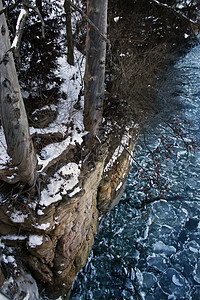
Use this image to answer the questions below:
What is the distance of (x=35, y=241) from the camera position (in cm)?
379

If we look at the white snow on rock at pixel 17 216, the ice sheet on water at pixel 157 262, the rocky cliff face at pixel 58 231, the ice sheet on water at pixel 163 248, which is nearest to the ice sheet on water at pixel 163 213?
the ice sheet on water at pixel 163 248

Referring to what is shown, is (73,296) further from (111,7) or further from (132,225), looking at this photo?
(111,7)

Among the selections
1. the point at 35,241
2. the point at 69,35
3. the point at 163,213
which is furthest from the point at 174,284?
the point at 69,35

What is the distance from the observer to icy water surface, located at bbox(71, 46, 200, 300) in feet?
16.2

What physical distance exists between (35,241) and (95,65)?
318cm

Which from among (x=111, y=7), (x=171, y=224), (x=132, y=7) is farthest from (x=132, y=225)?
(x=132, y=7)

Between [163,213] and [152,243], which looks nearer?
[152,243]

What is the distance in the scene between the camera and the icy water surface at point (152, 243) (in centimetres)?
493

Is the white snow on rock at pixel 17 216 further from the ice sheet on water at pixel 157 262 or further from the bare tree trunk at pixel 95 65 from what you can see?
the ice sheet on water at pixel 157 262

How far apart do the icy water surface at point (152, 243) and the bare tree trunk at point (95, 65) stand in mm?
2365

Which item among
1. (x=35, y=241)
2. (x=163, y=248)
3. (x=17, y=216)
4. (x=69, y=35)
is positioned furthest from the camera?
(x=163, y=248)

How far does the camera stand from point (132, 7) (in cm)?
750

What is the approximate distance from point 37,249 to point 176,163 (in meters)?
5.11

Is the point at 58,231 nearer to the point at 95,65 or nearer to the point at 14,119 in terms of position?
the point at 14,119
